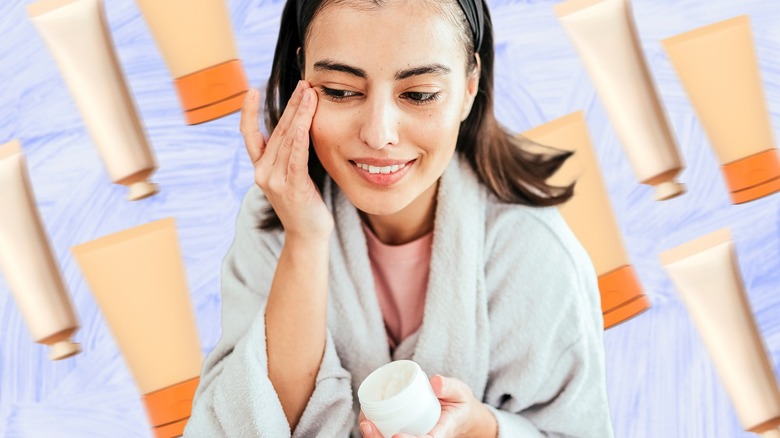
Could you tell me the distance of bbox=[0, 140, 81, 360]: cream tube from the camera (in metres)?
1.00

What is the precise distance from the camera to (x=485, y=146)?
873mm

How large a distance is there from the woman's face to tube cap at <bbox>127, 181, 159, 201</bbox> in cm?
35

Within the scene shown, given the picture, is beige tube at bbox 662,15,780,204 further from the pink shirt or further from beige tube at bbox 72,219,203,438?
beige tube at bbox 72,219,203,438

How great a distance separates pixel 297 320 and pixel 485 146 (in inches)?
10.5

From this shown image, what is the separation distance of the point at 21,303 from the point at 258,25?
44cm

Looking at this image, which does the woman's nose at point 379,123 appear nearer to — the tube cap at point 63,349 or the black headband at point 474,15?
the black headband at point 474,15

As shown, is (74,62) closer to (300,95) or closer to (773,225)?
(300,95)


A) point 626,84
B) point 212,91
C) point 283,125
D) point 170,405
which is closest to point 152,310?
point 170,405

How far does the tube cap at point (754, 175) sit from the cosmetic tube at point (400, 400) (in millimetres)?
541

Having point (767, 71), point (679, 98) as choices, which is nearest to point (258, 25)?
point (679, 98)

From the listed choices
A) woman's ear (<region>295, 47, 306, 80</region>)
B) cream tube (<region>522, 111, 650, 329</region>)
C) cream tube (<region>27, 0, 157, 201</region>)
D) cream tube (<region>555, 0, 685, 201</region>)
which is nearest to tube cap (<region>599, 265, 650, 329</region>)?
cream tube (<region>522, 111, 650, 329</region>)

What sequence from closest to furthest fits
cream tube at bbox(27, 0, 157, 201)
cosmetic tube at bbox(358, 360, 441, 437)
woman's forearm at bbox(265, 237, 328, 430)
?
cosmetic tube at bbox(358, 360, 441, 437)
woman's forearm at bbox(265, 237, 328, 430)
cream tube at bbox(27, 0, 157, 201)

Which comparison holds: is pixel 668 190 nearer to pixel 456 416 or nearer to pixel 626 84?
pixel 626 84

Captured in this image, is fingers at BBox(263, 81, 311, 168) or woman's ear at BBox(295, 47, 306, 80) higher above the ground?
woman's ear at BBox(295, 47, 306, 80)
